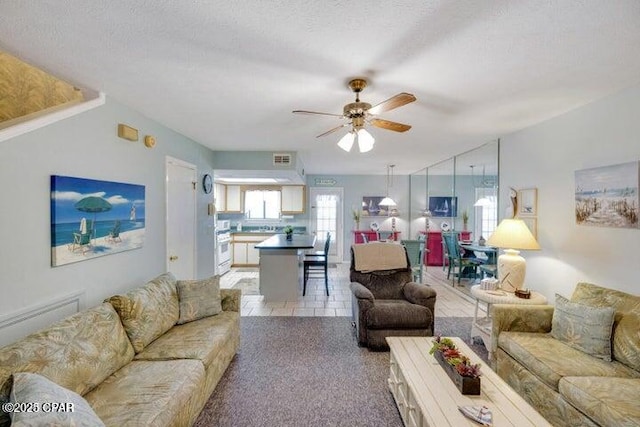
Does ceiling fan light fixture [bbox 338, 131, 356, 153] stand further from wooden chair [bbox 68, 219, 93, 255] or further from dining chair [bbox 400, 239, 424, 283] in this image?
dining chair [bbox 400, 239, 424, 283]

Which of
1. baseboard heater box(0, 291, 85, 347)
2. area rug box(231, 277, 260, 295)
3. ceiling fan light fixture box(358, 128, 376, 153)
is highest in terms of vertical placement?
ceiling fan light fixture box(358, 128, 376, 153)

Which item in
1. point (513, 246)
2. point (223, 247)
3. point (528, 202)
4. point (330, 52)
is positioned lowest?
point (223, 247)

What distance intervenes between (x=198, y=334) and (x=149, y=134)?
2095mm

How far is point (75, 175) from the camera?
6.96 ft

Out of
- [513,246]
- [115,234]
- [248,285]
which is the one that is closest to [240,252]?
[248,285]

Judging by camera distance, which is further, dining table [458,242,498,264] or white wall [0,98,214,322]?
dining table [458,242,498,264]

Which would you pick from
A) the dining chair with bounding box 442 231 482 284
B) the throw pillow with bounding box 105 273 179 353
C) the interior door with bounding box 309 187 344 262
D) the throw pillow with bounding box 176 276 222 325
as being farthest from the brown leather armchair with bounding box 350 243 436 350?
the interior door with bounding box 309 187 344 262

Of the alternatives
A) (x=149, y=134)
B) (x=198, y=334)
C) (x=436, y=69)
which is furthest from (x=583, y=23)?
(x=149, y=134)

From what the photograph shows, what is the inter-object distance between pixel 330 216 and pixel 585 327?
19.7 ft

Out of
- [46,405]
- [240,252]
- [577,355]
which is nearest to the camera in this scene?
[46,405]

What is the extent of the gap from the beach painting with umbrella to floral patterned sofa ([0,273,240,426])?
451 mm

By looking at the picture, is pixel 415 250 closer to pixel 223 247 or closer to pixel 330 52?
pixel 330 52

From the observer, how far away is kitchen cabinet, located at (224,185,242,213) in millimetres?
7453

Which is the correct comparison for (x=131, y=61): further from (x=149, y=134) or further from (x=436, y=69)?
(x=436, y=69)
